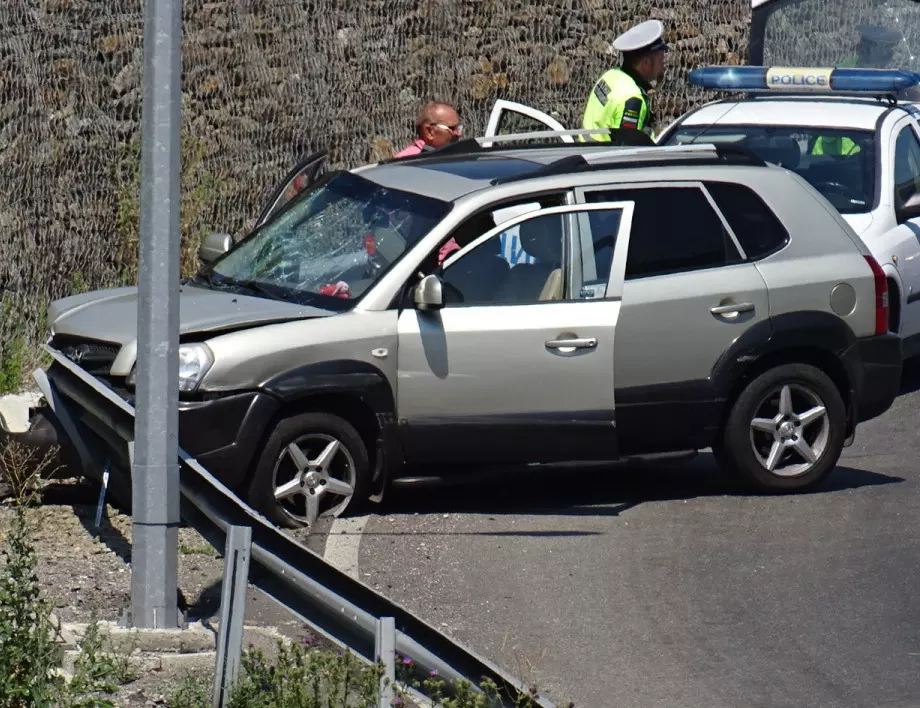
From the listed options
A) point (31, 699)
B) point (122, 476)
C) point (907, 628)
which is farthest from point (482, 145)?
point (31, 699)

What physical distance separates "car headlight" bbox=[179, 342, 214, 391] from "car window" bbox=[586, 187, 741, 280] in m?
2.28

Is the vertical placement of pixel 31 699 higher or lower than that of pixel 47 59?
lower

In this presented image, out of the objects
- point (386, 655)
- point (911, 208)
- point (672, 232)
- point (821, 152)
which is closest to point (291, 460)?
point (672, 232)

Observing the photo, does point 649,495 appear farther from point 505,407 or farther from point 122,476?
point 122,476

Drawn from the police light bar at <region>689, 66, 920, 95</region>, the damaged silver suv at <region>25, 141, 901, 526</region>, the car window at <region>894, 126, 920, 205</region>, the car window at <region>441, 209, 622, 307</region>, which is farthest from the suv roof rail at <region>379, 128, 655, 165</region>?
the police light bar at <region>689, 66, 920, 95</region>

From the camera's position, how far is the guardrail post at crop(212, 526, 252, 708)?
5.56 meters

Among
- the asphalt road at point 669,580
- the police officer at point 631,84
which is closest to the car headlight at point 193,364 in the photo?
the asphalt road at point 669,580

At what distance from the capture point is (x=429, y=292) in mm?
8523

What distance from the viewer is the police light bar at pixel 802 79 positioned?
514 inches

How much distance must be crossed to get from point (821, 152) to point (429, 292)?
216 inches

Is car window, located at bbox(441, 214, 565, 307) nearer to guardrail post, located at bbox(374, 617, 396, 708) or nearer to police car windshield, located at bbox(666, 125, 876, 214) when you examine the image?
police car windshield, located at bbox(666, 125, 876, 214)

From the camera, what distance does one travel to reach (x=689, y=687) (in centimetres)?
654

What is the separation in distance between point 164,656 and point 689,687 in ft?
6.44

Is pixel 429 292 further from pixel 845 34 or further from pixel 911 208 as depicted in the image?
pixel 845 34
